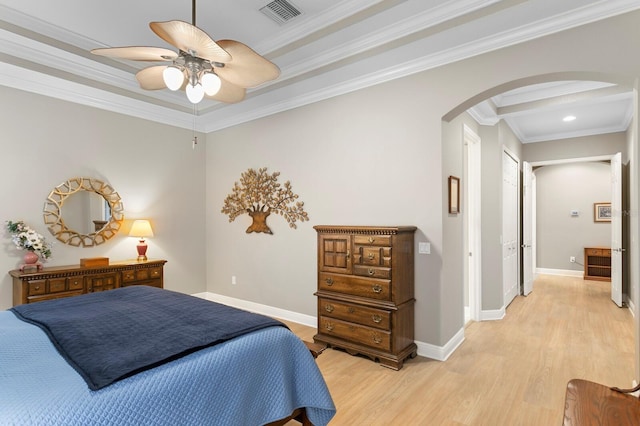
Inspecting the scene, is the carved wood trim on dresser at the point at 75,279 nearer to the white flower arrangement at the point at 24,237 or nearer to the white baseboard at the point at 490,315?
the white flower arrangement at the point at 24,237

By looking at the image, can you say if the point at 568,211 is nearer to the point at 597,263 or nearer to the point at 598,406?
the point at 597,263

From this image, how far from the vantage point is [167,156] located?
4.93m

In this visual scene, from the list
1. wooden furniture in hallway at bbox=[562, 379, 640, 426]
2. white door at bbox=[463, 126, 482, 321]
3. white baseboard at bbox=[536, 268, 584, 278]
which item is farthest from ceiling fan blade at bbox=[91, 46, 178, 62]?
white baseboard at bbox=[536, 268, 584, 278]

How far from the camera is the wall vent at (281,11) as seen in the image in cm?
273

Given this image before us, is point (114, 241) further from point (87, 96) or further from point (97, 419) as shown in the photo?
point (97, 419)

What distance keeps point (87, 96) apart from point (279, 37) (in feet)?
8.38

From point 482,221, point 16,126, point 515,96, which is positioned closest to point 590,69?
point 515,96

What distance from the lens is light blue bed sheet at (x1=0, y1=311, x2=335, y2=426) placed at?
1.12 meters

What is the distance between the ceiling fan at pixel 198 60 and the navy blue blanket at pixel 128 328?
4.80 ft

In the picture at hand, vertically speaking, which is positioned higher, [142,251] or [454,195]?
[454,195]

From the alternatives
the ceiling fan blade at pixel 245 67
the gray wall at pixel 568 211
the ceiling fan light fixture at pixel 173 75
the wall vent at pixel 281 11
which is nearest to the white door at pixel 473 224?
the wall vent at pixel 281 11

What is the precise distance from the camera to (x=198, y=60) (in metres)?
2.27

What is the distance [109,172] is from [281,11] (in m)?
3.01

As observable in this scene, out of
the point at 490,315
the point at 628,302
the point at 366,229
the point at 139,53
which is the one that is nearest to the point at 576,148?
the point at 628,302
